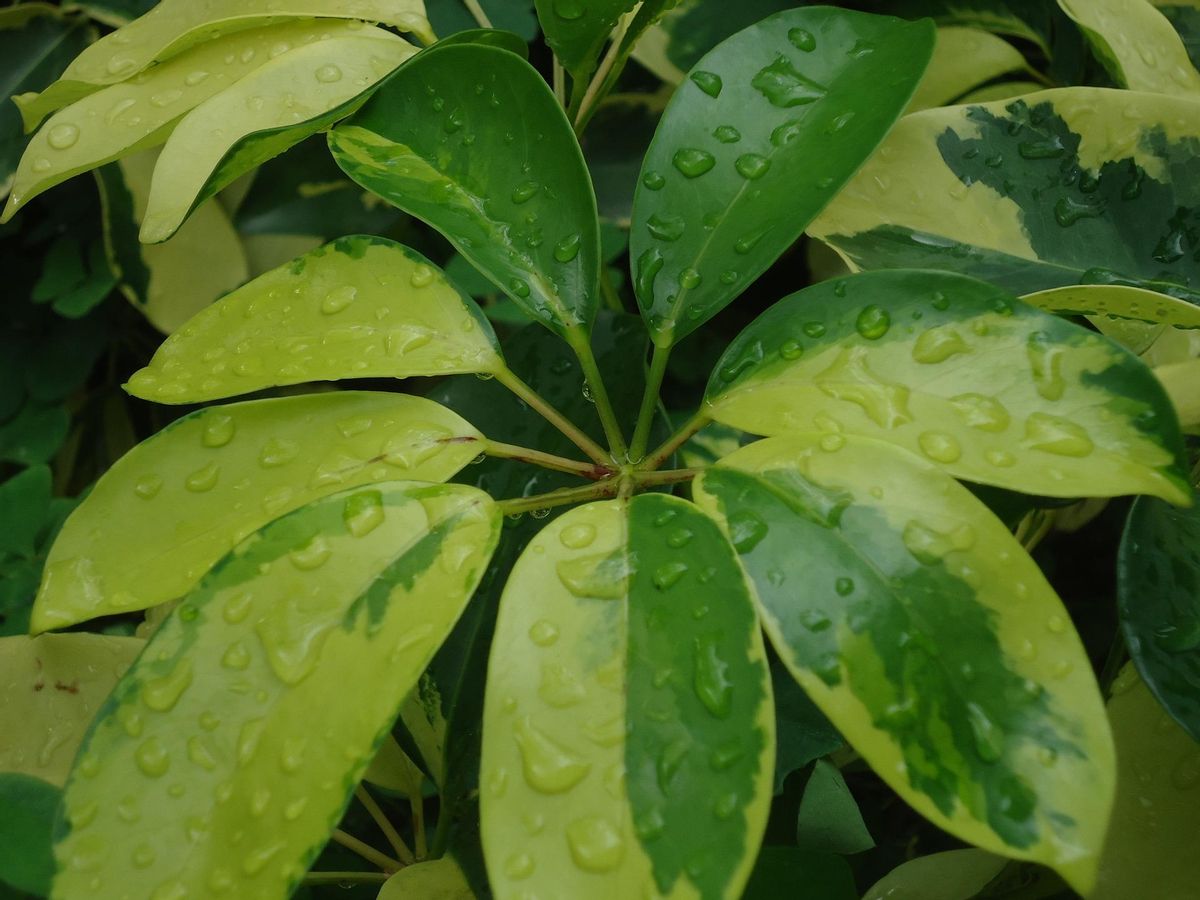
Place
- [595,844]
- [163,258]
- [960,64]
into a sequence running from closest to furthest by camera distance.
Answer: [595,844]
[960,64]
[163,258]

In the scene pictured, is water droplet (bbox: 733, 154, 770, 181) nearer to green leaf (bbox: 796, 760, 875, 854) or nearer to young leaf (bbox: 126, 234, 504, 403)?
young leaf (bbox: 126, 234, 504, 403)

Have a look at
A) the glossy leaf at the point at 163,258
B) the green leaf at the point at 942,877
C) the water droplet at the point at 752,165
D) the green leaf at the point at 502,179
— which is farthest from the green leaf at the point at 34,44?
the green leaf at the point at 942,877

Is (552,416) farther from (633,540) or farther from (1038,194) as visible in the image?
(1038,194)

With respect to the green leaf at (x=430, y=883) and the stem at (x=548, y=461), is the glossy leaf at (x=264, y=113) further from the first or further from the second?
the green leaf at (x=430, y=883)

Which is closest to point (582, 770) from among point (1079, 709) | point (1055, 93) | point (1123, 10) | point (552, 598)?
point (552, 598)

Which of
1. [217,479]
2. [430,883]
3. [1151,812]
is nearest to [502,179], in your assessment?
[217,479]

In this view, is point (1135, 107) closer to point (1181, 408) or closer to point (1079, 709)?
point (1181, 408)
